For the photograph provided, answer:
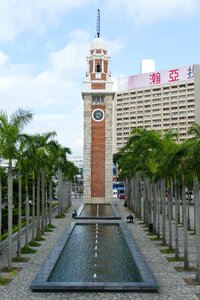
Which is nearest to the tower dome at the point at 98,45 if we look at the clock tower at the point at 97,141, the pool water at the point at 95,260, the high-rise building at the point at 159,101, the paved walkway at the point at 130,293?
the clock tower at the point at 97,141

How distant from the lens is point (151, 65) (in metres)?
142

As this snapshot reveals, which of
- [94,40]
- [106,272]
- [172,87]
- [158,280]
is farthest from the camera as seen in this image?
[172,87]

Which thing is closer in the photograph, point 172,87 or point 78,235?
point 78,235

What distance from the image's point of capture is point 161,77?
431 ft

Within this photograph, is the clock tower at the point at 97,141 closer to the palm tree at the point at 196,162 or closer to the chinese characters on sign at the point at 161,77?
the palm tree at the point at 196,162

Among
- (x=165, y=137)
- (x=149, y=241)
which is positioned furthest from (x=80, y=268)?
(x=165, y=137)

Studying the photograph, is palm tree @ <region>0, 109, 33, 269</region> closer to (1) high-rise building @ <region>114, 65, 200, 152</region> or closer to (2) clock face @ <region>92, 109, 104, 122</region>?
(2) clock face @ <region>92, 109, 104, 122</region>

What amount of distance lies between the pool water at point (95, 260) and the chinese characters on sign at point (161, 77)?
318 ft

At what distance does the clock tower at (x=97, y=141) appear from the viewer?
6312cm

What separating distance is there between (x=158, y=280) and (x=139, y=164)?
1837 centimetres

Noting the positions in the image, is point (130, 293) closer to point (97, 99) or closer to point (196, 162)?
point (196, 162)

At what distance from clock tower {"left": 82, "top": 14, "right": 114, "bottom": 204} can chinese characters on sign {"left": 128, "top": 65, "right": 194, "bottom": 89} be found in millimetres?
62906

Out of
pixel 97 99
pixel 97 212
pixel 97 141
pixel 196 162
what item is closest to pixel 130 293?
pixel 196 162

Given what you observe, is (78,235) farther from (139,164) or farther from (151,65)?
(151,65)
